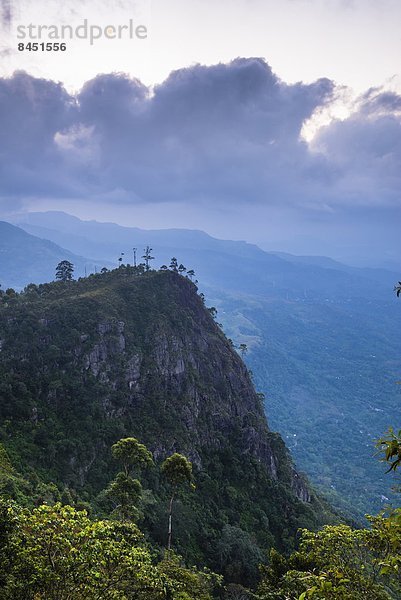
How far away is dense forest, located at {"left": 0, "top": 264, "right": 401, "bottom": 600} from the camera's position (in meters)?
18.0

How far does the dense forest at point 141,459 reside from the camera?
1803cm

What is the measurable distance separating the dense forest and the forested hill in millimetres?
283

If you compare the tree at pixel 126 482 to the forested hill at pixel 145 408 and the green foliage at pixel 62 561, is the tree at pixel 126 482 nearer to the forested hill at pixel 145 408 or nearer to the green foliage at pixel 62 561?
the forested hill at pixel 145 408

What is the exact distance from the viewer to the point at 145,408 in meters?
76.3

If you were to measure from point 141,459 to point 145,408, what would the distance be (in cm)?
3719

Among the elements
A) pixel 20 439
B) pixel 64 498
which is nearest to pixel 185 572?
pixel 64 498

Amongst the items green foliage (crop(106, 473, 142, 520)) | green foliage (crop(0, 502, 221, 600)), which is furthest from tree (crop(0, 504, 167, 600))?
green foliage (crop(106, 473, 142, 520))

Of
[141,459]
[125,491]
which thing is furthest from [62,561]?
[141,459]

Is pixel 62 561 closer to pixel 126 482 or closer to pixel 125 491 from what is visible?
pixel 126 482

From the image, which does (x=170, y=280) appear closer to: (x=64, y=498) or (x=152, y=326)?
(x=152, y=326)

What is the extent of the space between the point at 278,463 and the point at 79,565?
85.1 metres

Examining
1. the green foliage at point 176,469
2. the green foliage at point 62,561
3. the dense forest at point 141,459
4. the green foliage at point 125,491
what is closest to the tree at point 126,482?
the green foliage at point 125,491

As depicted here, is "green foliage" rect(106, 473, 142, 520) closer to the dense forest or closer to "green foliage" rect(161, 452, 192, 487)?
the dense forest

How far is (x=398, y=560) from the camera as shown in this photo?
39.7 feet
